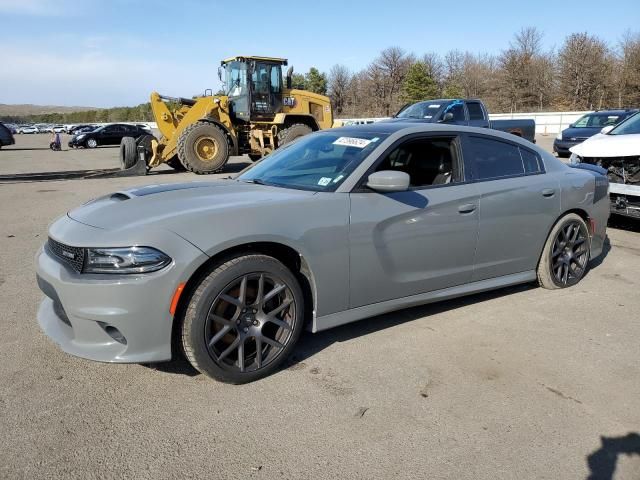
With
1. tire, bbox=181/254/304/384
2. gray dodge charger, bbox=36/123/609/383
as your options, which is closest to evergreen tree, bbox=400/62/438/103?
gray dodge charger, bbox=36/123/609/383

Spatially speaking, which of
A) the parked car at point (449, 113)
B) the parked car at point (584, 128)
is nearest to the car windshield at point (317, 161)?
the parked car at point (449, 113)

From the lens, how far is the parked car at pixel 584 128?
16.9 m

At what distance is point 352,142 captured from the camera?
13.0 feet

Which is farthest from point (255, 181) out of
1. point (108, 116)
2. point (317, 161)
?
point (108, 116)

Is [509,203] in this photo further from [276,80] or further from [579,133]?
[579,133]

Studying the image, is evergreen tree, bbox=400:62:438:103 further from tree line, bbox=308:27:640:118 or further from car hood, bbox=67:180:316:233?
car hood, bbox=67:180:316:233

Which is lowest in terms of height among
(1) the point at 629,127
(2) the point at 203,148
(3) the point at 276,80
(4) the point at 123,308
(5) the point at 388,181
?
(4) the point at 123,308

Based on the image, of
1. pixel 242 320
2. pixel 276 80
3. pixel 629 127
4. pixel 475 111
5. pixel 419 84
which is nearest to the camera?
pixel 242 320

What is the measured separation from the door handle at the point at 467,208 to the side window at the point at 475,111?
10.6m

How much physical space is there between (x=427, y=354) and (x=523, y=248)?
1557mm

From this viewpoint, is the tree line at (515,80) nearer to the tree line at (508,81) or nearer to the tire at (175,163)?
the tree line at (508,81)

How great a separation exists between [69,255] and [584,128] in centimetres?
1783

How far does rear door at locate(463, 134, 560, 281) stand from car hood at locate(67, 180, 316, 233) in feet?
5.18

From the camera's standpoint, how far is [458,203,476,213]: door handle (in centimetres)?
396
